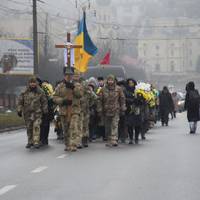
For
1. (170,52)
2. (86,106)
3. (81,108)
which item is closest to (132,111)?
(86,106)

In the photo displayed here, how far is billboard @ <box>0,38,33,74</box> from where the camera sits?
2042 inches

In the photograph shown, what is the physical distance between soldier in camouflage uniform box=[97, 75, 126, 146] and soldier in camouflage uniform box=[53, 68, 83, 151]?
1.31 meters

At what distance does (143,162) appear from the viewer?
15.5 m

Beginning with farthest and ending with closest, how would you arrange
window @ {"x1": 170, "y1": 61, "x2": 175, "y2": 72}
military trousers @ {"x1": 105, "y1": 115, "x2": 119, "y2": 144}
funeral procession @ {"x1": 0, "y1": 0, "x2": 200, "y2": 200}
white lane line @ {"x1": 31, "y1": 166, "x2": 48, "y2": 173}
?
window @ {"x1": 170, "y1": 61, "x2": 175, "y2": 72}, military trousers @ {"x1": 105, "y1": 115, "x2": 119, "y2": 144}, white lane line @ {"x1": 31, "y1": 166, "x2": 48, "y2": 173}, funeral procession @ {"x1": 0, "y1": 0, "x2": 200, "y2": 200}

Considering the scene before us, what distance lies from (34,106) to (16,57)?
109ft

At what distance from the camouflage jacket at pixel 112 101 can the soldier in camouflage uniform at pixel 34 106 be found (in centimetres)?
152

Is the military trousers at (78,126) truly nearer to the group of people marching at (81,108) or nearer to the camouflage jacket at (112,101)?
the group of people marching at (81,108)

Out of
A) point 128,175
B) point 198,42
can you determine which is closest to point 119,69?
point 128,175

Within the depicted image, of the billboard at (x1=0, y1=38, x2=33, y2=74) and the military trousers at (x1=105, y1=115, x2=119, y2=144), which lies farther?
the billboard at (x1=0, y1=38, x2=33, y2=74)

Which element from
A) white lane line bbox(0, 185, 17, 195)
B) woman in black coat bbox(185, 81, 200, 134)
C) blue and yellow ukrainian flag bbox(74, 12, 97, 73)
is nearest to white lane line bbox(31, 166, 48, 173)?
white lane line bbox(0, 185, 17, 195)

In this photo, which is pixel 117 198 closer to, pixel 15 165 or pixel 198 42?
pixel 15 165

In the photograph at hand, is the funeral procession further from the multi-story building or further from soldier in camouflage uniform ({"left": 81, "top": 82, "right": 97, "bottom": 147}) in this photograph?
the multi-story building

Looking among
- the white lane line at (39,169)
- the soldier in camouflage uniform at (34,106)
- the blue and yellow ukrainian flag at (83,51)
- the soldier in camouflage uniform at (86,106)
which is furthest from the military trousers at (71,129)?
the blue and yellow ukrainian flag at (83,51)

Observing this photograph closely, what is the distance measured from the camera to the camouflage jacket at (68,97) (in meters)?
18.6
